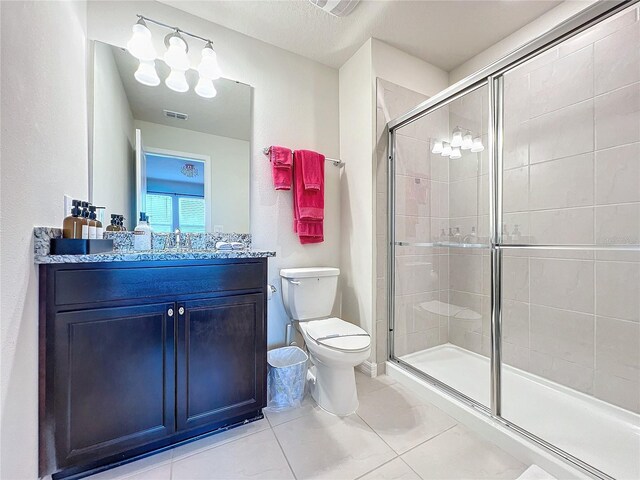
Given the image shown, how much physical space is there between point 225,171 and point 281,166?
1.30 feet

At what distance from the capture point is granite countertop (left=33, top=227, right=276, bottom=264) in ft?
3.26

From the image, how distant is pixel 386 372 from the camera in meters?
2.02

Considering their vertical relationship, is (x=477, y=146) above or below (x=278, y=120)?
below

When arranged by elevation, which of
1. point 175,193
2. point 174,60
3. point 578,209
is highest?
point 174,60

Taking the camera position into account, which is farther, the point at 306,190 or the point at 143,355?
the point at 306,190

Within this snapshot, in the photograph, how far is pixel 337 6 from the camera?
1.64 meters

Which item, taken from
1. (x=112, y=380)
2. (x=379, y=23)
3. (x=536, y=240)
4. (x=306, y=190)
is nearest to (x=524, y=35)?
(x=379, y=23)

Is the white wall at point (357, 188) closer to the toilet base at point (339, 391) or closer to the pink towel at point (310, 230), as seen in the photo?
the pink towel at point (310, 230)

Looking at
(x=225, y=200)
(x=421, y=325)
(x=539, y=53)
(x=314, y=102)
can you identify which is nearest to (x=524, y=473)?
(x=421, y=325)

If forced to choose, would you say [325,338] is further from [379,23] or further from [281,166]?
[379,23]

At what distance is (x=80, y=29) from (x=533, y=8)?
271cm

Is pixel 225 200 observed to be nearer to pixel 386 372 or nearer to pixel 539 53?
pixel 386 372

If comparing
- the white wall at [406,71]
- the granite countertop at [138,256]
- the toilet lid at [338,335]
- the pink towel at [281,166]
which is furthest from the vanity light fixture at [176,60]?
the toilet lid at [338,335]

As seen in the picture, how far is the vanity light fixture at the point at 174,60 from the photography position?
1.54 m
